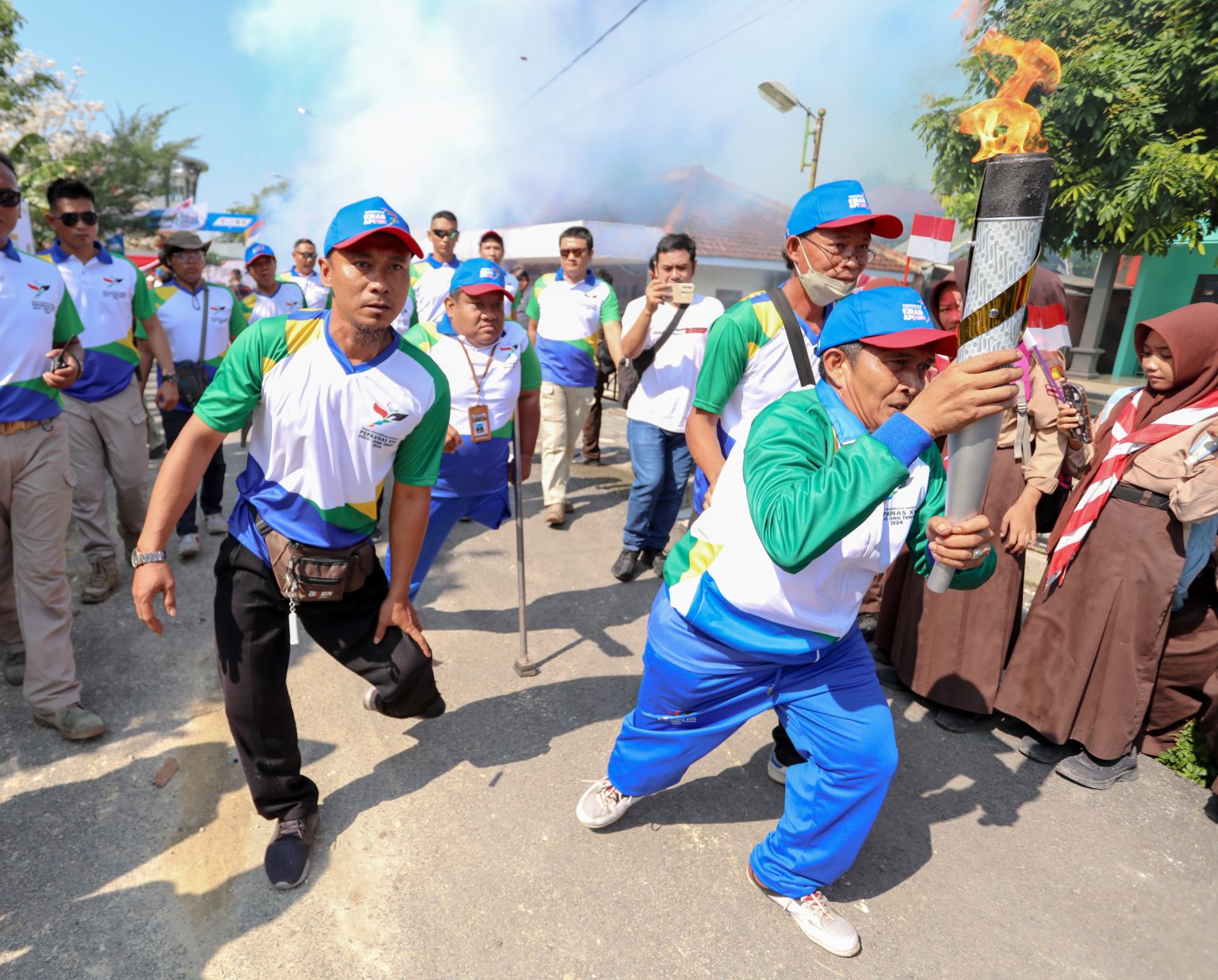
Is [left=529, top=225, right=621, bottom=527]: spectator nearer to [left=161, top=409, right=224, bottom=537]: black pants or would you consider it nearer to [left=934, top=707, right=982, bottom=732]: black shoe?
[left=161, top=409, right=224, bottom=537]: black pants

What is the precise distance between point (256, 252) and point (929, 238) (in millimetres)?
6353

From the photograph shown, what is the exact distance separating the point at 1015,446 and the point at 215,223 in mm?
29189

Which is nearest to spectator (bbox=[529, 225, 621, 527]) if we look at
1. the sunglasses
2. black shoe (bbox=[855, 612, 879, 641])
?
black shoe (bbox=[855, 612, 879, 641])

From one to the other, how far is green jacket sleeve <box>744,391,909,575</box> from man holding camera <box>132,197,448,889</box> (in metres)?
1.27

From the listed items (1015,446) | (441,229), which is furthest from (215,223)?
(1015,446)

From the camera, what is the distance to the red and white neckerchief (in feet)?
10.4

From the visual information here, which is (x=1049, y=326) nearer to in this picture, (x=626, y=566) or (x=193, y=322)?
(x=626, y=566)

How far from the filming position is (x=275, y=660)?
2713mm

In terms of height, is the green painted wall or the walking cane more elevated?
the green painted wall

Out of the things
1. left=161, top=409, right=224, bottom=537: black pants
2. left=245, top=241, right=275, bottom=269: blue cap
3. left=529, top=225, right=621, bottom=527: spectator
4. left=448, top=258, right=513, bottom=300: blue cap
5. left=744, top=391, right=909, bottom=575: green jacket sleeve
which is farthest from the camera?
left=245, top=241, right=275, bottom=269: blue cap

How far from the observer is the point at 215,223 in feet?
88.1

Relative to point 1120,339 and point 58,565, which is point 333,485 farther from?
point 1120,339

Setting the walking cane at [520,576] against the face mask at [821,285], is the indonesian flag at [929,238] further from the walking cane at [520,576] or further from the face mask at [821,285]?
the walking cane at [520,576]

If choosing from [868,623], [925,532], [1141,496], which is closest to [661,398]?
[868,623]
